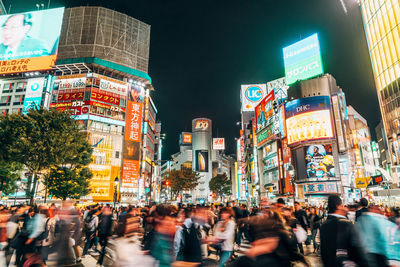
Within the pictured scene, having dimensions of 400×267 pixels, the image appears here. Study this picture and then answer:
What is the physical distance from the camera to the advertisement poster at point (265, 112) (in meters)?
51.2

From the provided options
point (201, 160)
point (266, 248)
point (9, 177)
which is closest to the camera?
point (266, 248)

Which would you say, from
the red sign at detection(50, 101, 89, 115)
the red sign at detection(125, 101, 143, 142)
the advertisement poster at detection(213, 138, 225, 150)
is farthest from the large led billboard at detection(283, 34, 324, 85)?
the advertisement poster at detection(213, 138, 225, 150)

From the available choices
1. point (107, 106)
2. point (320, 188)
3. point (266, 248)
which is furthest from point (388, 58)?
point (107, 106)

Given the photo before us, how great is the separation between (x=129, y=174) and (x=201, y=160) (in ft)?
216

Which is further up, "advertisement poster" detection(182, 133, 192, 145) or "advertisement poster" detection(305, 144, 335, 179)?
"advertisement poster" detection(182, 133, 192, 145)

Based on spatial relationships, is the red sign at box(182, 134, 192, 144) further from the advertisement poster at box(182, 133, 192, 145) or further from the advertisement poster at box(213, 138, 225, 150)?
the advertisement poster at box(213, 138, 225, 150)

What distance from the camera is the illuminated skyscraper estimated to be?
38.6m

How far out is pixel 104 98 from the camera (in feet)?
175

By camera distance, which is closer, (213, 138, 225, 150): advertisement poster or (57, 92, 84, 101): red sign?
(57, 92, 84, 101): red sign

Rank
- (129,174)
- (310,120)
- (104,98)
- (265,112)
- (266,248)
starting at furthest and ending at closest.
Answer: (265,112), (104,98), (129,174), (310,120), (266,248)

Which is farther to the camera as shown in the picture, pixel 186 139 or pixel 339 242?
pixel 186 139

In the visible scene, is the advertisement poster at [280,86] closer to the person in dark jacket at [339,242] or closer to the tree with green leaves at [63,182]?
the tree with green leaves at [63,182]

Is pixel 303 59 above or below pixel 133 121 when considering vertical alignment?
above

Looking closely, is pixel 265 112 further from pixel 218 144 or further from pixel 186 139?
pixel 186 139
